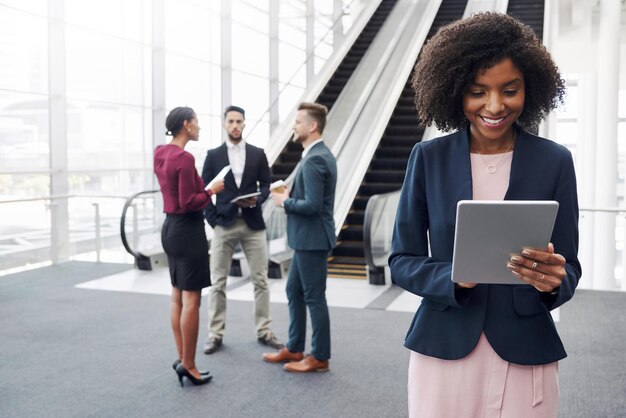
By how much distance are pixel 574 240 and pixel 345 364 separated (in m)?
3.89

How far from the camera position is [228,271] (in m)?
5.99

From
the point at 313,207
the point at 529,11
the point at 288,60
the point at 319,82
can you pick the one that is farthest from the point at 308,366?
the point at 288,60

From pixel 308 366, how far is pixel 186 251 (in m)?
1.23

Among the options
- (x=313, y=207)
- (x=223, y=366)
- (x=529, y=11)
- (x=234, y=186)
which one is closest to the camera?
(x=313, y=207)

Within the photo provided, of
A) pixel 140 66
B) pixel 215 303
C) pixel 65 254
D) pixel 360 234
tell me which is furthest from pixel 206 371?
pixel 140 66

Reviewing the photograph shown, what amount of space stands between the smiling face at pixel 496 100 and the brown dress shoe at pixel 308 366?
369cm

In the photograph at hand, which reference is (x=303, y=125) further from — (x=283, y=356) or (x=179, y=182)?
(x=283, y=356)

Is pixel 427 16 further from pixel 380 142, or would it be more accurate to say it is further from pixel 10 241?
pixel 10 241

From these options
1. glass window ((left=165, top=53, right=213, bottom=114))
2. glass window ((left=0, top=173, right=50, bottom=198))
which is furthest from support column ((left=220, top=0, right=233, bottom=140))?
glass window ((left=0, top=173, right=50, bottom=198))

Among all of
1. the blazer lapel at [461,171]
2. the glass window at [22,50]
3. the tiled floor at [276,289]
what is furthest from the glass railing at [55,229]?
the blazer lapel at [461,171]

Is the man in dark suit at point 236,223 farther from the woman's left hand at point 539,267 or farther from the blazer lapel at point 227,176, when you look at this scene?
the woman's left hand at point 539,267

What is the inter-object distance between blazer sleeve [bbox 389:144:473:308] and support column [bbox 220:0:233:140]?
16.5 m

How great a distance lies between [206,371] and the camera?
5172mm

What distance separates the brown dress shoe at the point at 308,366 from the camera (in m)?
5.27
